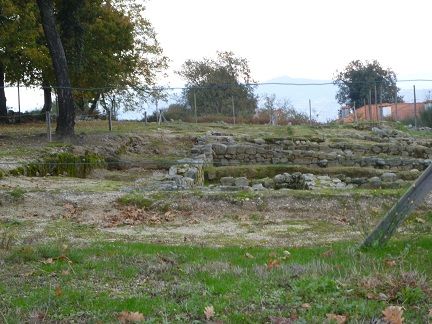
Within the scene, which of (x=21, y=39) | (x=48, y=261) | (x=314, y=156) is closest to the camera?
(x=48, y=261)

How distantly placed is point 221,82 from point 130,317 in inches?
1767

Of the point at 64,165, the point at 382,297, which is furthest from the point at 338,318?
the point at 64,165

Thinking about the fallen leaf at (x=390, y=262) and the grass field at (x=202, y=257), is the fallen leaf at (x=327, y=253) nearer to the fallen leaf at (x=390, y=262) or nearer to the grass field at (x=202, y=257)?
the grass field at (x=202, y=257)

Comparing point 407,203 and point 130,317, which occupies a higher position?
point 407,203

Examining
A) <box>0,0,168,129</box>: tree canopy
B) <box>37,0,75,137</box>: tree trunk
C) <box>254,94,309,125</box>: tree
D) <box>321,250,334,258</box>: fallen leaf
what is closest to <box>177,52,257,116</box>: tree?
<box>254,94,309,125</box>: tree

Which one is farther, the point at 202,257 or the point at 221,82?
the point at 221,82

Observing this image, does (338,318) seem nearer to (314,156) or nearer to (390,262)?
(390,262)

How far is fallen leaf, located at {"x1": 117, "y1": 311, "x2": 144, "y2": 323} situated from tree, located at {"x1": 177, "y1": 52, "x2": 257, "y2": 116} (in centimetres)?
3990

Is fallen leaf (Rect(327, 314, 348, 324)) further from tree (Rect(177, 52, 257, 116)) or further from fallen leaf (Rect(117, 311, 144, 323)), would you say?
tree (Rect(177, 52, 257, 116))

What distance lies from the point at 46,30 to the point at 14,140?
152 inches

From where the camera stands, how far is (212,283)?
5.77 m

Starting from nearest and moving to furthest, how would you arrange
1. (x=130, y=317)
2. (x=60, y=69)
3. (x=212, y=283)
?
(x=130, y=317), (x=212, y=283), (x=60, y=69)

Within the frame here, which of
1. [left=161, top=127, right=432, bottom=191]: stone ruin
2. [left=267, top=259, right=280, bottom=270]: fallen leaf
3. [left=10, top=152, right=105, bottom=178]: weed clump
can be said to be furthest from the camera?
[left=161, top=127, right=432, bottom=191]: stone ruin

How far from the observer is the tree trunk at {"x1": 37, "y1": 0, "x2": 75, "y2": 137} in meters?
19.7
